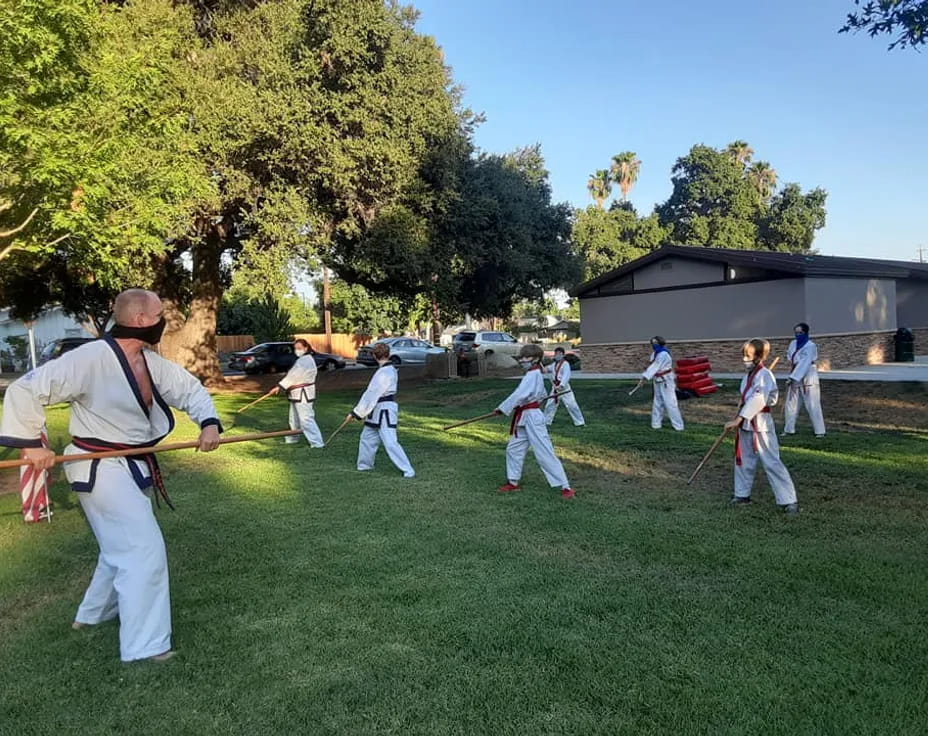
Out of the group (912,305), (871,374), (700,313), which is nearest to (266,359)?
(700,313)

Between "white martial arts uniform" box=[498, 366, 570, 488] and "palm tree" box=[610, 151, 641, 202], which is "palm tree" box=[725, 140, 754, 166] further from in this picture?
"white martial arts uniform" box=[498, 366, 570, 488]

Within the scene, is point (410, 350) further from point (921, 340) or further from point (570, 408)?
point (921, 340)

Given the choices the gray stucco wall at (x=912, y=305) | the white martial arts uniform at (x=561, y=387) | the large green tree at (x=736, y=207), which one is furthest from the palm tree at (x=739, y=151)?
the white martial arts uniform at (x=561, y=387)

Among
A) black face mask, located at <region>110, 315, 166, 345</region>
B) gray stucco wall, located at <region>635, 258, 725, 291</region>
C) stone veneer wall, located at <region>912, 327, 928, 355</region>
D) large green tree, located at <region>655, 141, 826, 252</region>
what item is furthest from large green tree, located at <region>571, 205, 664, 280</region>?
black face mask, located at <region>110, 315, 166, 345</region>

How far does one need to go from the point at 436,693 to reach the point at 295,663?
86cm

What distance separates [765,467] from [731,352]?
601 inches

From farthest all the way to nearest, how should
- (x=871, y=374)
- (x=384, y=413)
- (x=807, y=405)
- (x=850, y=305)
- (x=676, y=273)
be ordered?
(x=676, y=273)
(x=850, y=305)
(x=871, y=374)
(x=807, y=405)
(x=384, y=413)

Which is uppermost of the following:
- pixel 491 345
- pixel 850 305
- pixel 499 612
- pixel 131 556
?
pixel 850 305

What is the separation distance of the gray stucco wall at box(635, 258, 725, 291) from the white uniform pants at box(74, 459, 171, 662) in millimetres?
20177

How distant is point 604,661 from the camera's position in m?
3.62

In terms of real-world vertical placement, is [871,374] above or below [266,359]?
below

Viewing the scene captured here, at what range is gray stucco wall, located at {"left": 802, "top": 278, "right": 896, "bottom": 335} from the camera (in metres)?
19.9

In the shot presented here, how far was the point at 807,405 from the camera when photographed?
11.0 metres

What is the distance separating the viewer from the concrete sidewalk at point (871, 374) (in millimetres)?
16500
